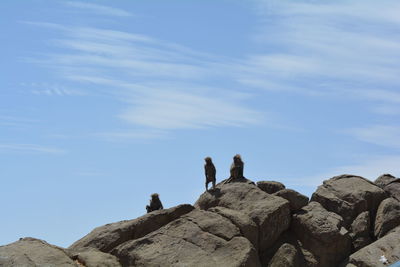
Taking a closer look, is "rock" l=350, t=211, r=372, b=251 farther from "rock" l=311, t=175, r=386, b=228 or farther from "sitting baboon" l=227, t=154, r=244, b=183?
"sitting baboon" l=227, t=154, r=244, b=183

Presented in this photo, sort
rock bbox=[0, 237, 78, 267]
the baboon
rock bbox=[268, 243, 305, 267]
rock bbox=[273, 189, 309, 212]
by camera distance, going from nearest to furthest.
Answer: rock bbox=[0, 237, 78, 267]
rock bbox=[268, 243, 305, 267]
rock bbox=[273, 189, 309, 212]
the baboon

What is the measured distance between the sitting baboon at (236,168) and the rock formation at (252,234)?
20.1 inches

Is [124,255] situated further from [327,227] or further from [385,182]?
[385,182]

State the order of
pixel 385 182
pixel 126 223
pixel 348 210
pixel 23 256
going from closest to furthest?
pixel 23 256 → pixel 126 223 → pixel 348 210 → pixel 385 182

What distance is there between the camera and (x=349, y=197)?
36.7 m

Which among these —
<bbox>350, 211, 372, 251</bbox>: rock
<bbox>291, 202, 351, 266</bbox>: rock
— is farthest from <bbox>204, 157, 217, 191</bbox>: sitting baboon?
<bbox>350, 211, 372, 251</bbox>: rock

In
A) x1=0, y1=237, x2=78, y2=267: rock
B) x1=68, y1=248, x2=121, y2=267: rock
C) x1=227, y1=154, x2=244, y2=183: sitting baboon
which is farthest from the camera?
x1=227, y1=154, x2=244, y2=183: sitting baboon

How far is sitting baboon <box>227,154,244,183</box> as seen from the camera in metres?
36.2

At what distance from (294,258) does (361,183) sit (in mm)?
6372

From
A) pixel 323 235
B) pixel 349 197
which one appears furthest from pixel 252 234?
pixel 349 197

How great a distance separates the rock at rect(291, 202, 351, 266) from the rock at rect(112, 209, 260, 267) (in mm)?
3285

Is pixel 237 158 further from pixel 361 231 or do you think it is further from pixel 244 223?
pixel 361 231

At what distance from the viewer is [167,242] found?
31875 millimetres

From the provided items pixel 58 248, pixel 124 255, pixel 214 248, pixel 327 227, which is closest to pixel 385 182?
pixel 327 227
